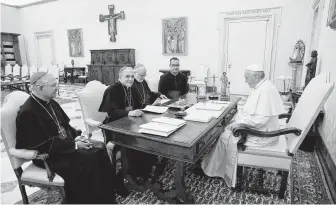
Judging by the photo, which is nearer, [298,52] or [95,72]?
[298,52]

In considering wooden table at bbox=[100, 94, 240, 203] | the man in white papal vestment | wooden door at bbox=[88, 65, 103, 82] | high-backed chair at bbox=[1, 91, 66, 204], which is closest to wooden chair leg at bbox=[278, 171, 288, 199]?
the man in white papal vestment

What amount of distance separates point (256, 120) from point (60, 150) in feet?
5.57

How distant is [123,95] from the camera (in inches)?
102

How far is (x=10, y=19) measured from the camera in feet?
36.7

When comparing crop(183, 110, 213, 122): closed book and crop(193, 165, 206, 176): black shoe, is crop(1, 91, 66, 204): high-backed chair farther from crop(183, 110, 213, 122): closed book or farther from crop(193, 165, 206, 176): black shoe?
crop(193, 165, 206, 176): black shoe

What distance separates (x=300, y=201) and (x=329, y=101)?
146cm

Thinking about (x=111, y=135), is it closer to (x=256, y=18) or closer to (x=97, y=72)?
(x=256, y=18)

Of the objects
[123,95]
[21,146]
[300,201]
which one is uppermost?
[123,95]

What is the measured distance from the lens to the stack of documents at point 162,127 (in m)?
1.62

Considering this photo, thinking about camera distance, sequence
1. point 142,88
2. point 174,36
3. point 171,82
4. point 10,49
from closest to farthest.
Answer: point 142,88
point 171,82
point 174,36
point 10,49

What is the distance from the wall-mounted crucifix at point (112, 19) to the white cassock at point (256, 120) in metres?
7.28

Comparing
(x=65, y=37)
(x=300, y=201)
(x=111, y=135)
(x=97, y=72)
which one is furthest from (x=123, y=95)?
(x=65, y=37)

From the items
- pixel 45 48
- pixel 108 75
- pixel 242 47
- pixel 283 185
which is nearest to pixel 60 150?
pixel 283 185

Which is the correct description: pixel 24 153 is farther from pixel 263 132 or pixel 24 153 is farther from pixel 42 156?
pixel 263 132
